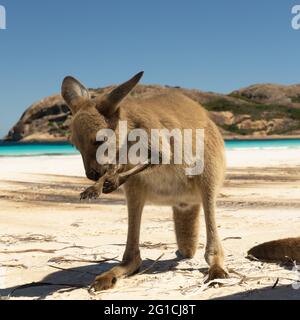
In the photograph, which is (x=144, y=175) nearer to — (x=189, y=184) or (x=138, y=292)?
(x=189, y=184)

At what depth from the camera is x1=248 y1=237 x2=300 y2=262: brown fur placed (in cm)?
420

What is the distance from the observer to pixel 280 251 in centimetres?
427

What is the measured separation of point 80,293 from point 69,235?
2.29m

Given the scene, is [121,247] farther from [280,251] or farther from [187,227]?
[280,251]

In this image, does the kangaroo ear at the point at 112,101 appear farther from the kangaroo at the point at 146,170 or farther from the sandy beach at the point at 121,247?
the sandy beach at the point at 121,247

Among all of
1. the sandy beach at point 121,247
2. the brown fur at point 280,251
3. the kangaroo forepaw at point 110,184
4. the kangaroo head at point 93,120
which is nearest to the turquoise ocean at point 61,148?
the sandy beach at point 121,247

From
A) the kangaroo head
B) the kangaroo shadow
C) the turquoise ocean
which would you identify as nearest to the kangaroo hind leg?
the kangaroo shadow

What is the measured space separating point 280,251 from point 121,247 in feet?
5.58

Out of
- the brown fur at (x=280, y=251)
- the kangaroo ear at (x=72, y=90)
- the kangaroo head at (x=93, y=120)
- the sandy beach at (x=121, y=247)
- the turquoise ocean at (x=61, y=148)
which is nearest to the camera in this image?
the kangaroo head at (x=93, y=120)

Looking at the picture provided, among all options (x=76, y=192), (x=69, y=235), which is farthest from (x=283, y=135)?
(x=69, y=235)

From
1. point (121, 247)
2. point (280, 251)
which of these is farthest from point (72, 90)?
point (280, 251)

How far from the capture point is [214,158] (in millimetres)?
4250

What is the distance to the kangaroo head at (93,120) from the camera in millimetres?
3547
